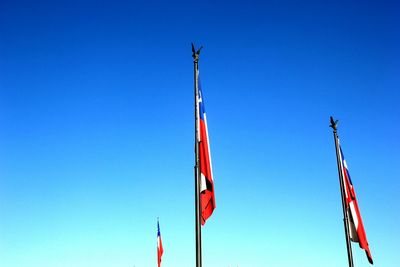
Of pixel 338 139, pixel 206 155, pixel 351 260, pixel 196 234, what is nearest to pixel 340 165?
pixel 338 139

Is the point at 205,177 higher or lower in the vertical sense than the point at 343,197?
lower

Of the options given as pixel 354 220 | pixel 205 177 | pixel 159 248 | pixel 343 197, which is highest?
pixel 159 248

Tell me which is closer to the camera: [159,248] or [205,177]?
[205,177]

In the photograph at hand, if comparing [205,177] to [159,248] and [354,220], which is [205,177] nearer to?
[354,220]

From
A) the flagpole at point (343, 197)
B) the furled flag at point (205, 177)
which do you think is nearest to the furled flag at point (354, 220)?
Result: the flagpole at point (343, 197)

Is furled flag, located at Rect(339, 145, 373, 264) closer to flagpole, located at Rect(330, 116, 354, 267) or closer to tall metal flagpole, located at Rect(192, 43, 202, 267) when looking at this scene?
flagpole, located at Rect(330, 116, 354, 267)

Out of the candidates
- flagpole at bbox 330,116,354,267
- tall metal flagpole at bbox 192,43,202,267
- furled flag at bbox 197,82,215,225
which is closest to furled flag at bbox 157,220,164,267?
flagpole at bbox 330,116,354,267

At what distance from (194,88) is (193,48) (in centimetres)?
150

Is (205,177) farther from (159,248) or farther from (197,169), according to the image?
(159,248)

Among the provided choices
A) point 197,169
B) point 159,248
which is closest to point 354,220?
point 197,169

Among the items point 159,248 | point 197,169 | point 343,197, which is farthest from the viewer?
point 159,248

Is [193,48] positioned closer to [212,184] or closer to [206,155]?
[206,155]

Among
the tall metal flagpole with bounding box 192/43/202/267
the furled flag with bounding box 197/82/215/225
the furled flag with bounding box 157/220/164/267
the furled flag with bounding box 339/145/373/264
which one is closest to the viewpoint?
the tall metal flagpole with bounding box 192/43/202/267

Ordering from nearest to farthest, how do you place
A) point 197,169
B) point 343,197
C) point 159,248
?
point 197,169 < point 343,197 < point 159,248
